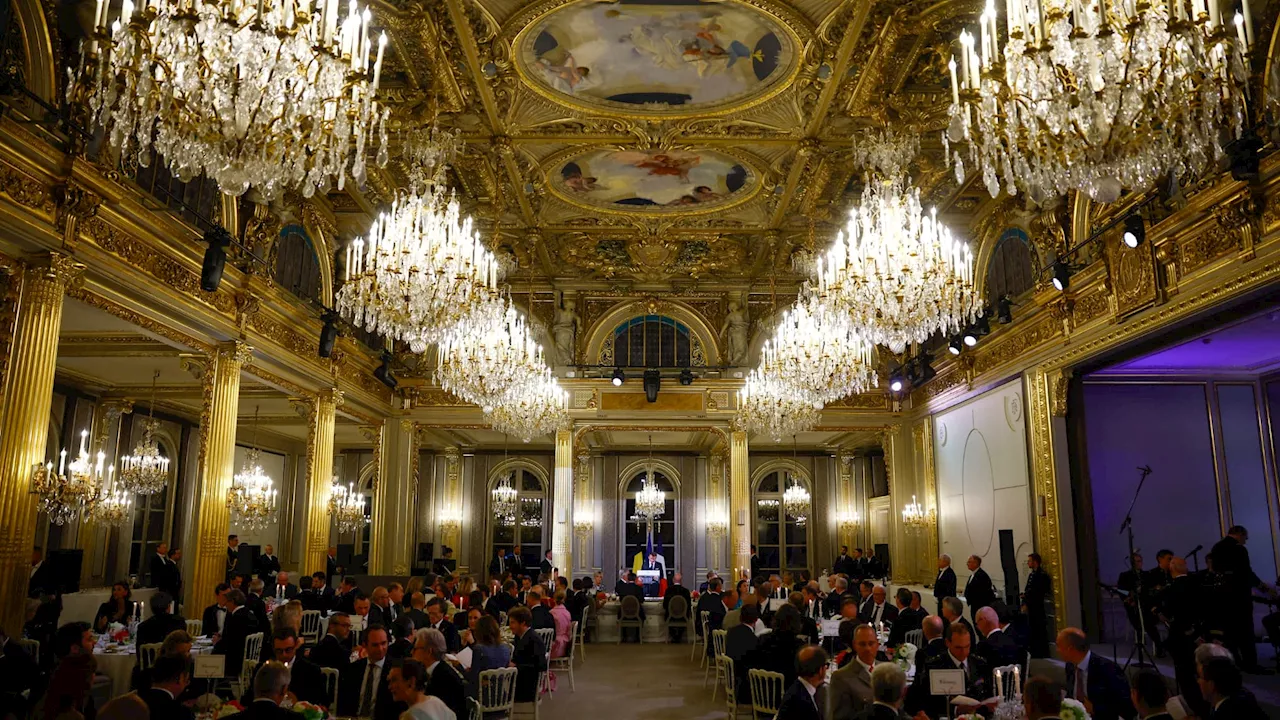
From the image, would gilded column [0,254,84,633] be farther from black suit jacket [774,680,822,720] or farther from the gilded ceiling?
black suit jacket [774,680,822,720]

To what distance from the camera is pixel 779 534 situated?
2453 cm

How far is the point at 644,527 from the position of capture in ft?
80.0

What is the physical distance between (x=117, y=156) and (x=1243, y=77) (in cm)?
902

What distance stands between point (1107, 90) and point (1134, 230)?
16.8 ft

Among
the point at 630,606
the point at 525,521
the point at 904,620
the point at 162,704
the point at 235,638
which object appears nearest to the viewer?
the point at 162,704

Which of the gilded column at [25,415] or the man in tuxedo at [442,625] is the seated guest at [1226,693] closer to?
the man in tuxedo at [442,625]

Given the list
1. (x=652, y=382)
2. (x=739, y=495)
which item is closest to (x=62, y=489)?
(x=652, y=382)

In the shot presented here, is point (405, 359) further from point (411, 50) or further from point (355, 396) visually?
point (411, 50)

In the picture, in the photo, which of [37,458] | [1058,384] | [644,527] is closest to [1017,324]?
[1058,384]

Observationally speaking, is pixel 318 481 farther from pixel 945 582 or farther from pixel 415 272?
pixel 945 582

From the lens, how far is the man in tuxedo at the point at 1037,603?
1107 centimetres

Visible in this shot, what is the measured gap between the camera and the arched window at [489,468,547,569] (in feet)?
78.9

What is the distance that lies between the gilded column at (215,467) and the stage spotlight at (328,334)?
1.82 metres

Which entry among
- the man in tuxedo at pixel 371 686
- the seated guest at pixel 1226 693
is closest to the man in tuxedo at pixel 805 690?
the seated guest at pixel 1226 693
